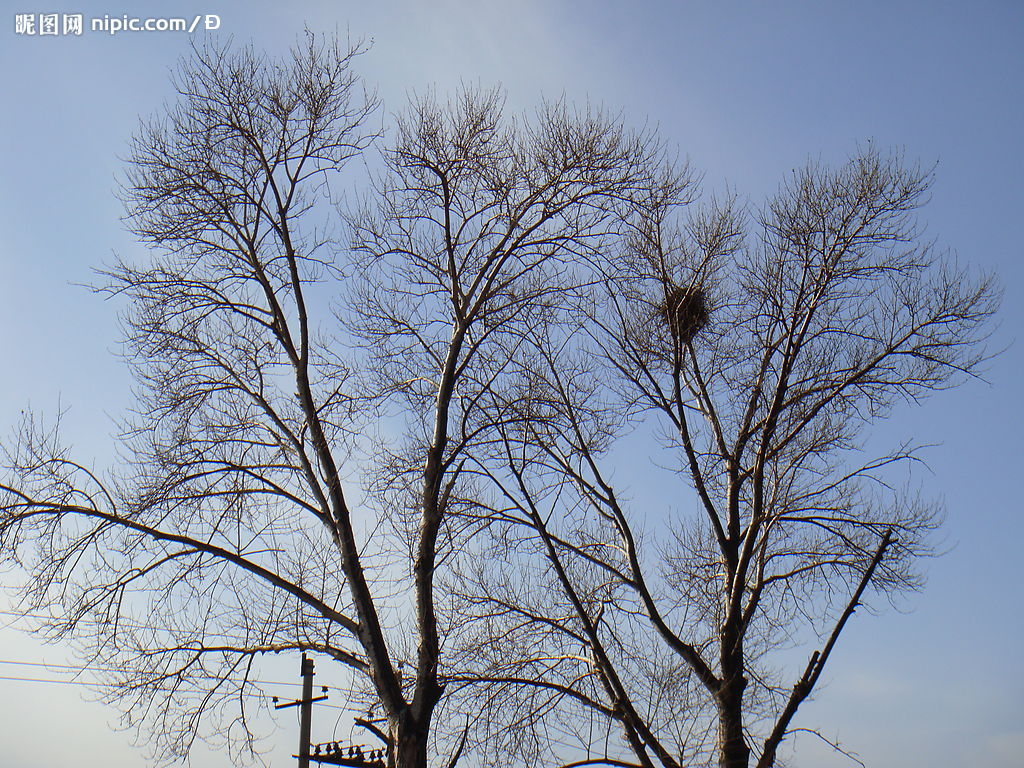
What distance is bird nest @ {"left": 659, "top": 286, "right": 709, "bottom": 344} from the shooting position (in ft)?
37.5

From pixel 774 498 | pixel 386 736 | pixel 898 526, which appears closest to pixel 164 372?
pixel 386 736

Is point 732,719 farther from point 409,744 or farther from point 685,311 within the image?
point 685,311

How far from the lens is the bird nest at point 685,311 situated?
11.4 metres

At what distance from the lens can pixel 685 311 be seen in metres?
11.5

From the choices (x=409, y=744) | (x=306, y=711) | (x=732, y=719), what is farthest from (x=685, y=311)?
(x=306, y=711)

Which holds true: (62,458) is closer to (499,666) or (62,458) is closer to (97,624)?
(97,624)

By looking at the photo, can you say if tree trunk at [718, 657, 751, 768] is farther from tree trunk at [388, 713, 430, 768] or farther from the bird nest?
the bird nest

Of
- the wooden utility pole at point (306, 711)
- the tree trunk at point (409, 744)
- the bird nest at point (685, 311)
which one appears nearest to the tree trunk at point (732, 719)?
the tree trunk at point (409, 744)

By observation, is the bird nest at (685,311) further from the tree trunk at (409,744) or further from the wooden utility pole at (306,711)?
the wooden utility pole at (306,711)

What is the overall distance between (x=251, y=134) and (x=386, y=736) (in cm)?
592

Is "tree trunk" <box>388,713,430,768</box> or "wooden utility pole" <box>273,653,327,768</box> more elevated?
"wooden utility pole" <box>273,653,327,768</box>

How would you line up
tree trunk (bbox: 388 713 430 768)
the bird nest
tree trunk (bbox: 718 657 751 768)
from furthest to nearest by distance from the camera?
the bird nest < tree trunk (bbox: 718 657 751 768) < tree trunk (bbox: 388 713 430 768)

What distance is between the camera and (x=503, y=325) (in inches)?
393

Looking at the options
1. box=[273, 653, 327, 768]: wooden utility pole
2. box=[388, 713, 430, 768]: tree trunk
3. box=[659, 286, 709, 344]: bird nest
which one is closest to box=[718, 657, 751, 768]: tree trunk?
box=[388, 713, 430, 768]: tree trunk
